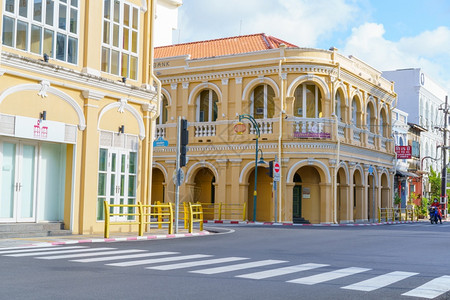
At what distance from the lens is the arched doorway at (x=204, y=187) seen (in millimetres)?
38000

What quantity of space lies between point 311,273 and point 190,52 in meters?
30.9

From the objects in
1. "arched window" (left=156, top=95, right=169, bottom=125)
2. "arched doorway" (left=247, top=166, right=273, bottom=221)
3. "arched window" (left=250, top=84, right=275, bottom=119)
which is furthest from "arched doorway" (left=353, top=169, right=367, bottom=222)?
"arched window" (left=156, top=95, right=169, bottom=125)

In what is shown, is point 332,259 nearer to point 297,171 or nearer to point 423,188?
point 297,171

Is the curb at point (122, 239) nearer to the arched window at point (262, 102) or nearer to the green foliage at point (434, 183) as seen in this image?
the arched window at point (262, 102)

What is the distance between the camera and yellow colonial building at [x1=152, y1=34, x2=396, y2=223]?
34.6 metres

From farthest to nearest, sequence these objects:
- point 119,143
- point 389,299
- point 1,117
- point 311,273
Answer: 1. point 119,143
2. point 1,117
3. point 311,273
4. point 389,299

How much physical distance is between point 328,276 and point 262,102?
85.7 ft

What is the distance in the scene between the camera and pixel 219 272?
10664 millimetres

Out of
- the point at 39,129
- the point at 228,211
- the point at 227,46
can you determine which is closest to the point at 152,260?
the point at 39,129

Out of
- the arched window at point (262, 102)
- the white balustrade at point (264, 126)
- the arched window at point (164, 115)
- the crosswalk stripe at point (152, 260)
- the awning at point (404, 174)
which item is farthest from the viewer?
the awning at point (404, 174)

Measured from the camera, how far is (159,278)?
9.70m

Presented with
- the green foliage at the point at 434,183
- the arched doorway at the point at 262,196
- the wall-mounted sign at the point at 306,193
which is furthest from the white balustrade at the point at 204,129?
the green foliage at the point at 434,183

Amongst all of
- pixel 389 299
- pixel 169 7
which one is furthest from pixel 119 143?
pixel 169 7

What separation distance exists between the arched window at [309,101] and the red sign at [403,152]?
41.7 feet
